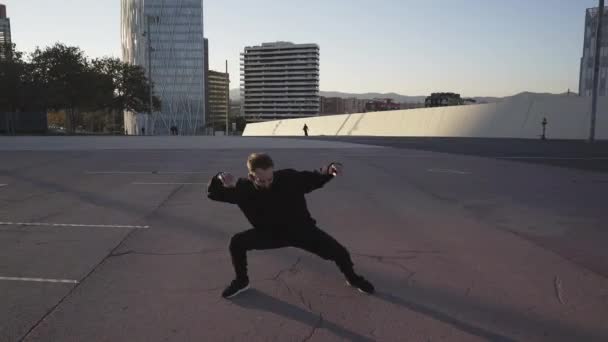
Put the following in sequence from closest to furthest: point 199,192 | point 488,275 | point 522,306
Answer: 1. point 522,306
2. point 488,275
3. point 199,192

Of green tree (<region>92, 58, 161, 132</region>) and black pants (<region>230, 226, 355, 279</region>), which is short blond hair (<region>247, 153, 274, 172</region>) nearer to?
black pants (<region>230, 226, 355, 279</region>)

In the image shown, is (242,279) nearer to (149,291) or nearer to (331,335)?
(149,291)

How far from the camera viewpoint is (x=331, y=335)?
10.4ft

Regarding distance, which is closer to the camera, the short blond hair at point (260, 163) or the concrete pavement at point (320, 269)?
the concrete pavement at point (320, 269)

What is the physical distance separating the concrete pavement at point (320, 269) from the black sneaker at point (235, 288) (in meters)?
0.08

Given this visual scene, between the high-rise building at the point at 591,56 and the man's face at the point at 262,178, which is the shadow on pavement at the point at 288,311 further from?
the high-rise building at the point at 591,56

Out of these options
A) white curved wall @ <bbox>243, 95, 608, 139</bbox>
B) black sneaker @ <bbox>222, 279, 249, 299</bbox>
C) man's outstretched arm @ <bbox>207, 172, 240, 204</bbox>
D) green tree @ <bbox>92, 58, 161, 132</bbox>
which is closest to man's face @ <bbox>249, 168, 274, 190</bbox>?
man's outstretched arm @ <bbox>207, 172, 240, 204</bbox>

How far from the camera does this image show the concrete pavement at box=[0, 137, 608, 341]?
3.31m

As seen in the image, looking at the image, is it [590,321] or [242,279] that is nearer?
[590,321]

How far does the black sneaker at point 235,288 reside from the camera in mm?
3859

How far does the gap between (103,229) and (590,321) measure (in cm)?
580

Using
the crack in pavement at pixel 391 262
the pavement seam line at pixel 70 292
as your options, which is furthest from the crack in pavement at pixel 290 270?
the pavement seam line at pixel 70 292

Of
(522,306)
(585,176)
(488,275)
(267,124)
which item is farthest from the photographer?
(267,124)

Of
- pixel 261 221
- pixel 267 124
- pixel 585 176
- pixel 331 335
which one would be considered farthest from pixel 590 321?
pixel 267 124
